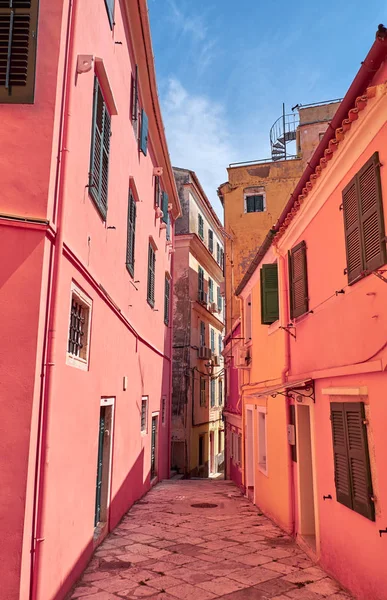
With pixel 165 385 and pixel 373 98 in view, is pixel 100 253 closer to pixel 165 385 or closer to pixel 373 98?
pixel 373 98

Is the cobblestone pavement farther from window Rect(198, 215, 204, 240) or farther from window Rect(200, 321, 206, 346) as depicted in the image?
window Rect(198, 215, 204, 240)

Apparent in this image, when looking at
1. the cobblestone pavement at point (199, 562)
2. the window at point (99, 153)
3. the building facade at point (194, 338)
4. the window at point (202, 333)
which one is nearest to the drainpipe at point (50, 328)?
the window at point (99, 153)

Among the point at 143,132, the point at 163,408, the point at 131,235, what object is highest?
the point at 143,132

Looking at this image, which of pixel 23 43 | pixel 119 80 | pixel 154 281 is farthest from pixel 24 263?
pixel 154 281

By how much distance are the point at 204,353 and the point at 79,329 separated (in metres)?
17.7

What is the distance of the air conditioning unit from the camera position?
2325 cm

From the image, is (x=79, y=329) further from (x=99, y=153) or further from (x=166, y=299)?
(x=166, y=299)

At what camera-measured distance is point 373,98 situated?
15.9 ft

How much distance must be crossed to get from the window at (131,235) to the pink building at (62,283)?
418 mm

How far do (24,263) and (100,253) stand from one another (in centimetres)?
248

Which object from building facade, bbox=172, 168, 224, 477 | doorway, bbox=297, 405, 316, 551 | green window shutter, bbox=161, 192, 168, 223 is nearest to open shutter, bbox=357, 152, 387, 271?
doorway, bbox=297, 405, 316, 551

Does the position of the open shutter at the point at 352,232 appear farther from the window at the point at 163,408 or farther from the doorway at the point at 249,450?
the window at the point at 163,408

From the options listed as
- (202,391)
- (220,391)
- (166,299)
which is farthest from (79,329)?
(220,391)

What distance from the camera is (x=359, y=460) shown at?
5.26m
